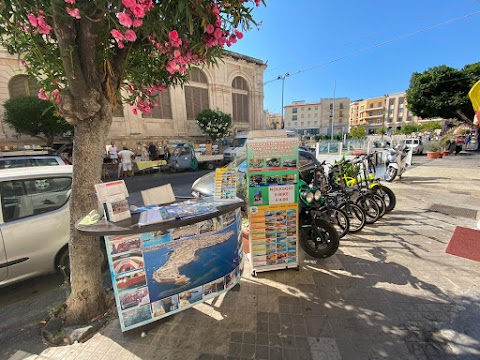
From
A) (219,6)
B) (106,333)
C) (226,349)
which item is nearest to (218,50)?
(219,6)

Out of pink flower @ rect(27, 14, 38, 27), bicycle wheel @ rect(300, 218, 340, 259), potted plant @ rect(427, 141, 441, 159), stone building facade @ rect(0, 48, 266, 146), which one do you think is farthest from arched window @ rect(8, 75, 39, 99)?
potted plant @ rect(427, 141, 441, 159)

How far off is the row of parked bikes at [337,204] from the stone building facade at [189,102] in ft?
43.2

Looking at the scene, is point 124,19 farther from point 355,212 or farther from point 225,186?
point 355,212

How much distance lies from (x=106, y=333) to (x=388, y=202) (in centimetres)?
614

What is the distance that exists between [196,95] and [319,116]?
2261 inches

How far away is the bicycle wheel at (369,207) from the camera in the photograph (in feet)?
15.4

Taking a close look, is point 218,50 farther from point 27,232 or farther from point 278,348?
point 27,232

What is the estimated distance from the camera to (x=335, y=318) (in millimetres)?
2389

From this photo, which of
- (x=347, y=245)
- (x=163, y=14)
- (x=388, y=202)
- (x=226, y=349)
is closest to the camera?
(x=163, y=14)

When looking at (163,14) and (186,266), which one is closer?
(163,14)

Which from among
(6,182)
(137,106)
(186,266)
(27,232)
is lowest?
(186,266)

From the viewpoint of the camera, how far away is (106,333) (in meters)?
2.24

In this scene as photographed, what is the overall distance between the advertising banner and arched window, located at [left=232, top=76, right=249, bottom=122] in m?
26.4

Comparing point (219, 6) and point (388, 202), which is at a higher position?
point (219, 6)
